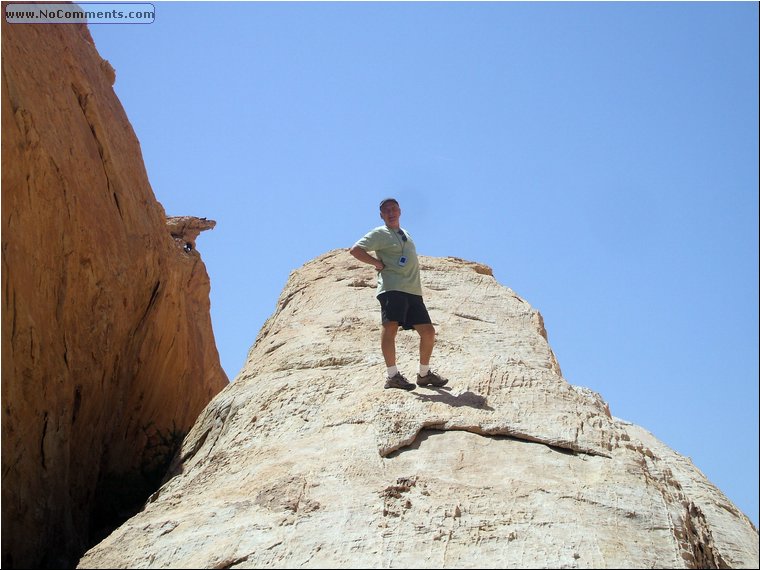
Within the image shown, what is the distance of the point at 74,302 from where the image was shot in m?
7.79

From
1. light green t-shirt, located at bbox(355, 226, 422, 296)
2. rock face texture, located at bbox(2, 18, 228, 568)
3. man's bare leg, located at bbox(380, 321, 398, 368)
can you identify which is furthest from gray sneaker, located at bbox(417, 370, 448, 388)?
rock face texture, located at bbox(2, 18, 228, 568)

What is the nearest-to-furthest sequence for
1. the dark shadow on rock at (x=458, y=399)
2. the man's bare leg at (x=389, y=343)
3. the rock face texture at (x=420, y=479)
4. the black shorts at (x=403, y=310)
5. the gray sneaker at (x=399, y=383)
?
the rock face texture at (x=420, y=479) → the dark shadow on rock at (x=458, y=399) → the gray sneaker at (x=399, y=383) → the man's bare leg at (x=389, y=343) → the black shorts at (x=403, y=310)

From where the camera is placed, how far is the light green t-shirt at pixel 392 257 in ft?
23.1

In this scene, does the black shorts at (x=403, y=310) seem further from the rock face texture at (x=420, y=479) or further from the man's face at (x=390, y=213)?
the man's face at (x=390, y=213)

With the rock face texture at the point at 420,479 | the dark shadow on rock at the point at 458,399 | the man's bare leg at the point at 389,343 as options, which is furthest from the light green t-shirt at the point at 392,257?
the dark shadow on rock at the point at 458,399

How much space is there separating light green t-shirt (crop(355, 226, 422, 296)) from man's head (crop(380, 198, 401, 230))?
0.23 feet

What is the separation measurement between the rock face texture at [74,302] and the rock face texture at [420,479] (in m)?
1.14

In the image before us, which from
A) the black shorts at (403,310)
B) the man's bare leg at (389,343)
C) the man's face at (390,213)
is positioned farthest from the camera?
the man's face at (390,213)

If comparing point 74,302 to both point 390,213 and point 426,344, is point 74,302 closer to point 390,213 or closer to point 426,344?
point 390,213

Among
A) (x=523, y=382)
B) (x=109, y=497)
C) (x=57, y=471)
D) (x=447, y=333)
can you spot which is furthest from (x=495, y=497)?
(x=109, y=497)

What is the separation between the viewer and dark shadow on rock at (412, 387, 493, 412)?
242 inches

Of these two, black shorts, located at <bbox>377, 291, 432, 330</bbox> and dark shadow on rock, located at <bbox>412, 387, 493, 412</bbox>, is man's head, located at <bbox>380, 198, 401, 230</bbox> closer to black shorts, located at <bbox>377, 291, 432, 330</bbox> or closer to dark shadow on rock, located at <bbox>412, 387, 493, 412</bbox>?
black shorts, located at <bbox>377, 291, 432, 330</bbox>

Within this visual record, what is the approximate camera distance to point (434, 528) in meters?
4.58

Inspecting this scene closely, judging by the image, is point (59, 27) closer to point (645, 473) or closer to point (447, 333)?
point (447, 333)
